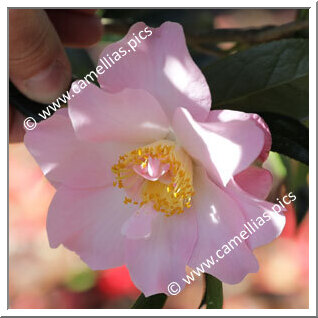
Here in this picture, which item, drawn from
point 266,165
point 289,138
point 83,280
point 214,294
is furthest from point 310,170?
point 83,280

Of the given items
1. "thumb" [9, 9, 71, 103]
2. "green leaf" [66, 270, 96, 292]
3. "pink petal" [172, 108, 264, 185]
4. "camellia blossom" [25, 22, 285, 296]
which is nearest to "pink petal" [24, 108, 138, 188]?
"camellia blossom" [25, 22, 285, 296]

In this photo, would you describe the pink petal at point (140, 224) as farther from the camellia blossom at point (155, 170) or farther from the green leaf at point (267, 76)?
the green leaf at point (267, 76)

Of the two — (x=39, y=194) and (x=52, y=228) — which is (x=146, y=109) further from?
(x=39, y=194)

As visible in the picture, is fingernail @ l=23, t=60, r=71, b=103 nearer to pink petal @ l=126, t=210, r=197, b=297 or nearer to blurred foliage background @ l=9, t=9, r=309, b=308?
blurred foliage background @ l=9, t=9, r=309, b=308

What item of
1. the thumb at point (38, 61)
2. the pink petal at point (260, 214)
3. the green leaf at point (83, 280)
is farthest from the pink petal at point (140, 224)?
the green leaf at point (83, 280)

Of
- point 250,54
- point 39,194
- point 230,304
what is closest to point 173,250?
point 250,54

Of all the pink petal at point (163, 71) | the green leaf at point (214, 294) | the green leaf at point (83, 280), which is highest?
the pink petal at point (163, 71)

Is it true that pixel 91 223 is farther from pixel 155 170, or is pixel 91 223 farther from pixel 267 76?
pixel 267 76
